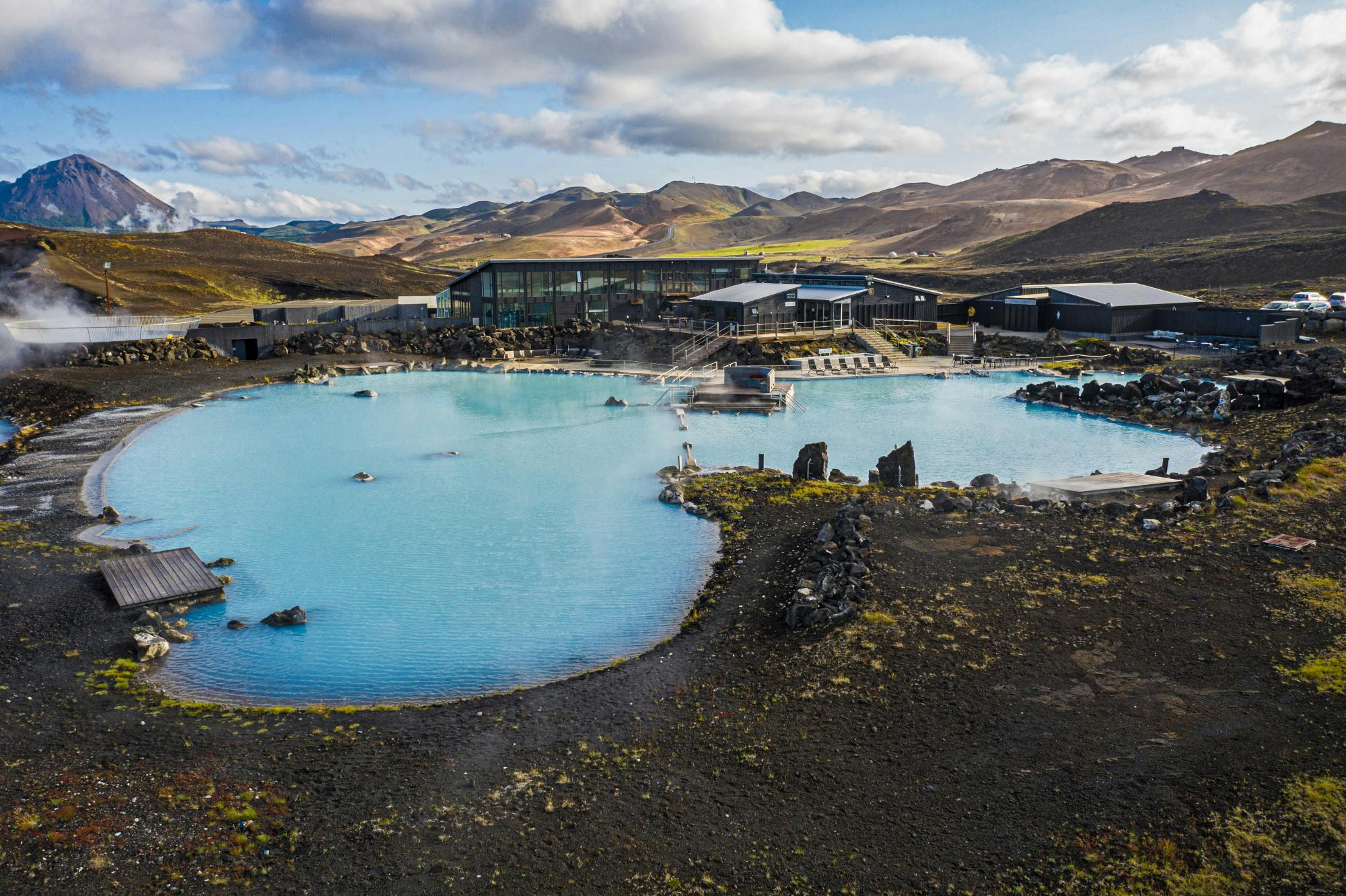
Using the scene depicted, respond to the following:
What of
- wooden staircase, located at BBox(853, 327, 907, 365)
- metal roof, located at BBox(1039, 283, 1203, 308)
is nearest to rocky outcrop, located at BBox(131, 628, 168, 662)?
wooden staircase, located at BBox(853, 327, 907, 365)

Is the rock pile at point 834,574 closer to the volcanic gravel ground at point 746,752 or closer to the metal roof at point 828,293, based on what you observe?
the volcanic gravel ground at point 746,752

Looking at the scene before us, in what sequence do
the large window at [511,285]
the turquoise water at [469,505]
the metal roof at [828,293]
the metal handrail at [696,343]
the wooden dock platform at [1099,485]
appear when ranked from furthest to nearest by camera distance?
the large window at [511,285], the metal roof at [828,293], the metal handrail at [696,343], the wooden dock platform at [1099,485], the turquoise water at [469,505]

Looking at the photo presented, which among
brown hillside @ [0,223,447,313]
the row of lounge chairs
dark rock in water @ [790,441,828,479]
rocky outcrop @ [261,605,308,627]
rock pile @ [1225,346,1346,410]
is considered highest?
brown hillside @ [0,223,447,313]

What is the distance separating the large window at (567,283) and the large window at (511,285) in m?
2.29

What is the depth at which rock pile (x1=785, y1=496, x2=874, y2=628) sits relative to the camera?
13523 millimetres

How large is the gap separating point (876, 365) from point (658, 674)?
35.8 m

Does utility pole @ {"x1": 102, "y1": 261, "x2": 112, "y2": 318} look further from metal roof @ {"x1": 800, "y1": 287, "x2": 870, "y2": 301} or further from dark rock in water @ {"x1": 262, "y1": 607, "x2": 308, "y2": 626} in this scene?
dark rock in water @ {"x1": 262, "y1": 607, "x2": 308, "y2": 626}

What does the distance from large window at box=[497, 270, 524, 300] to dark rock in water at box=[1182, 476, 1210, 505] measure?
42782 millimetres

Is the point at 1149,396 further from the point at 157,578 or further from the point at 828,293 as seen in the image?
the point at 157,578

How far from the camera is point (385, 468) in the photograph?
26.7m

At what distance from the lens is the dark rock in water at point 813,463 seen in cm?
2359

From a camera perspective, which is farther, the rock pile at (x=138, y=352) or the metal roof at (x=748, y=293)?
the metal roof at (x=748, y=293)

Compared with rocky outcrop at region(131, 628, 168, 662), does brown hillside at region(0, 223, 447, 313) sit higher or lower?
higher

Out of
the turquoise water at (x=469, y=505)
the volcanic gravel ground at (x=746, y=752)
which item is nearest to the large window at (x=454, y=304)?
the turquoise water at (x=469, y=505)
